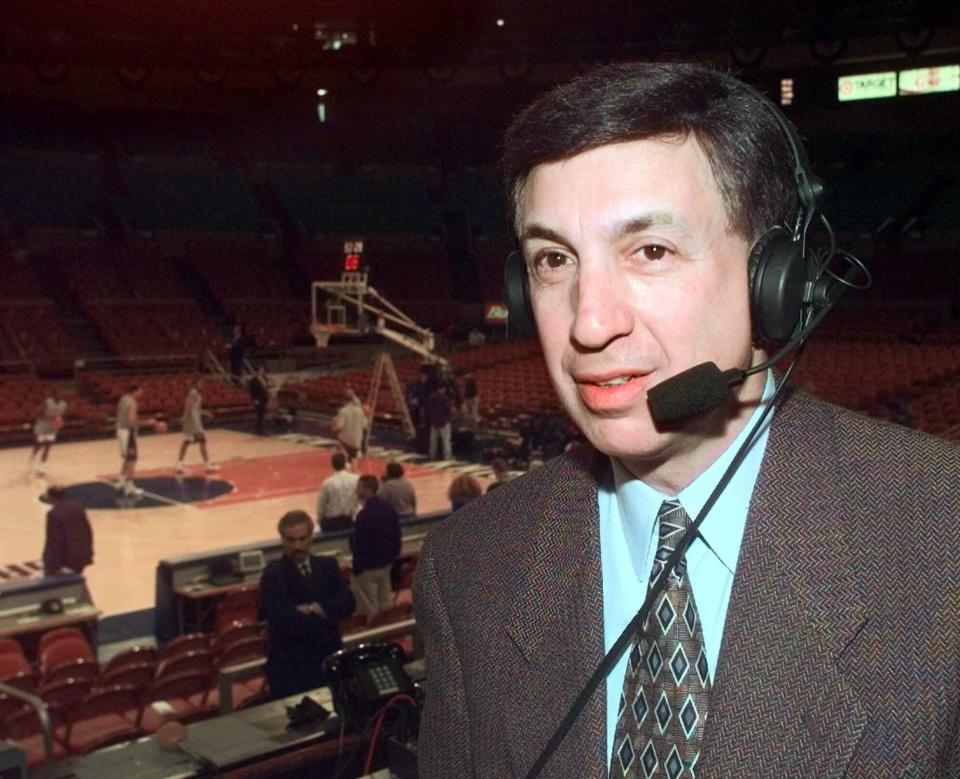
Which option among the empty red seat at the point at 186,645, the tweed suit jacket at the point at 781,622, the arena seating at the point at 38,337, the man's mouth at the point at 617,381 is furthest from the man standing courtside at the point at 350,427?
the man's mouth at the point at 617,381

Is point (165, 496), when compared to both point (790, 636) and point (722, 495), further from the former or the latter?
point (790, 636)

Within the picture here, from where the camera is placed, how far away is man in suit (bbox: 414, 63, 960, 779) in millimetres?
1241

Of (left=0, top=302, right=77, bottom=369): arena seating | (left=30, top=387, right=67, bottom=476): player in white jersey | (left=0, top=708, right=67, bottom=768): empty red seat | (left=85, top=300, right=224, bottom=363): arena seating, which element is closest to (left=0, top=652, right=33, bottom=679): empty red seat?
(left=0, top=708, right=67, bottom=768): empty red seat

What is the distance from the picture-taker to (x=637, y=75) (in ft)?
4.41

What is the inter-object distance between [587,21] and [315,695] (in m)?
24.5

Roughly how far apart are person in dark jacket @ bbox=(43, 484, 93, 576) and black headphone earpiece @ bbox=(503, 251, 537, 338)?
8.37m

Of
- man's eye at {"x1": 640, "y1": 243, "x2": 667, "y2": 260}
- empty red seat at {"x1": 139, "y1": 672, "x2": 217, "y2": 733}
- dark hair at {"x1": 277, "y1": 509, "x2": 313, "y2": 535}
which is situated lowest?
empty red seat at {"x1": 139, "y1": 672, "x2": 217, "y2": 733}

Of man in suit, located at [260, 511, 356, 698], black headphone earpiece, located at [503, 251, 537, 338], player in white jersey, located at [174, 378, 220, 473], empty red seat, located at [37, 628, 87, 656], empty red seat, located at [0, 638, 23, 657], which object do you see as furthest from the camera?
player in white jersey, located at [174, 378, 220, 473]

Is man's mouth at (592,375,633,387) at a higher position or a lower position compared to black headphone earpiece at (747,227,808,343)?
lower

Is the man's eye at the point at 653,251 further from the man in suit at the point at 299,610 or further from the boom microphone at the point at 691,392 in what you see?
the man in suit at the point at 299,610

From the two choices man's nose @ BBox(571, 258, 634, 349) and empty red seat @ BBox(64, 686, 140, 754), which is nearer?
man's nose @ BBox(571, 258, 634, 349)

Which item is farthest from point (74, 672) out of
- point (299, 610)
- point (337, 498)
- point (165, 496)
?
point (165, 496)

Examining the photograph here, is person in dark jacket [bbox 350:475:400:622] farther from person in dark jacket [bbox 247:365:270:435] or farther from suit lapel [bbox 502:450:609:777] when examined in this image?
person in dark jacket [bbox 247:365:270:435]

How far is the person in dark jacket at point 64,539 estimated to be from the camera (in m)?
9.14
